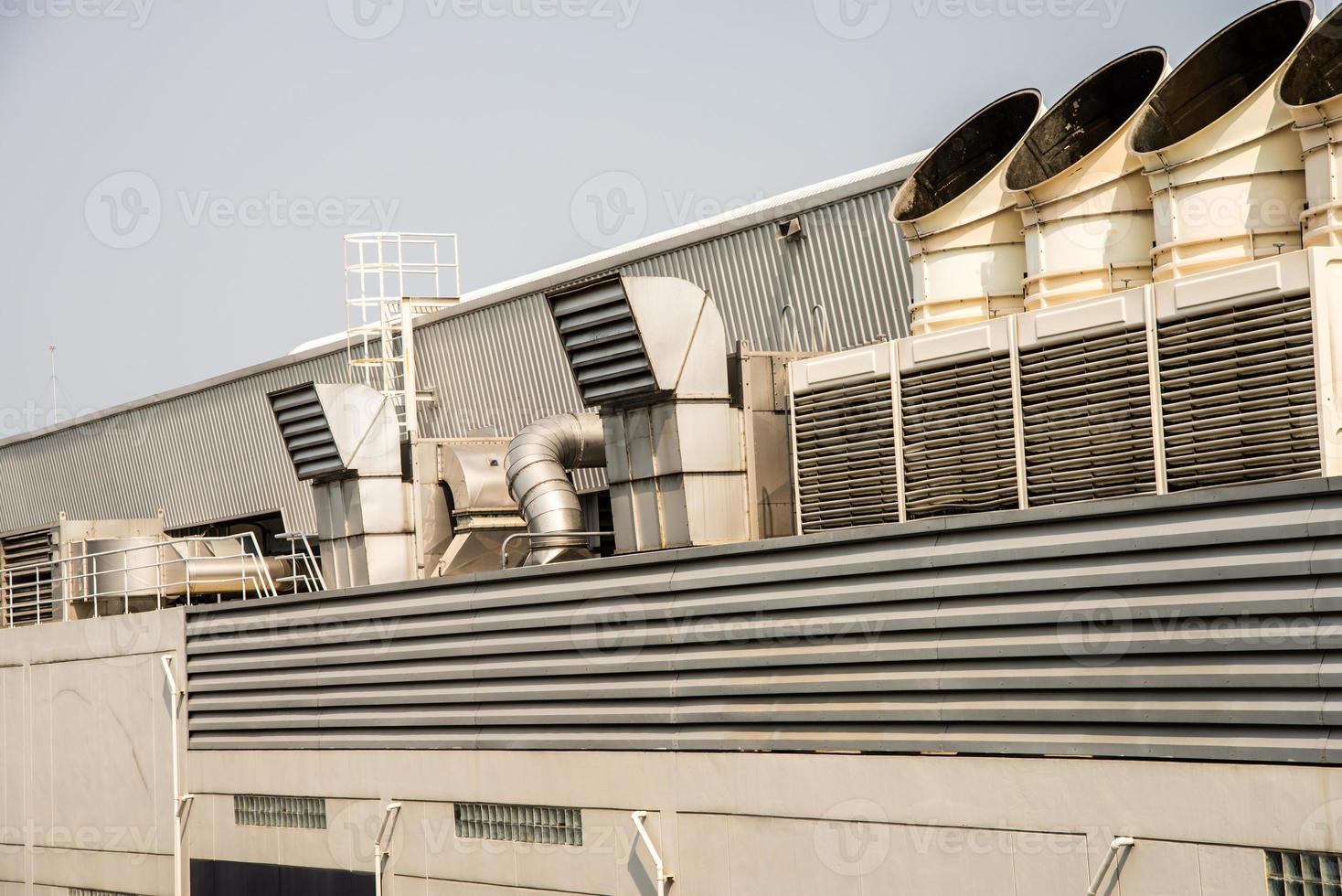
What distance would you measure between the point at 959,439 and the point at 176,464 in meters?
25.4

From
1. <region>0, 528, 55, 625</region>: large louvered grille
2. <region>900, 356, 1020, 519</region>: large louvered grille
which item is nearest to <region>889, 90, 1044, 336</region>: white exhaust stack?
<region>900, 356, 1020, 519</region>: large louvered grille

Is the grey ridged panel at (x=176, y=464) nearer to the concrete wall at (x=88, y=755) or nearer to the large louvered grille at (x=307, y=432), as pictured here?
the concrete wall at (x=88, y=755)

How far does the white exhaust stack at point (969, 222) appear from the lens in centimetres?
1516

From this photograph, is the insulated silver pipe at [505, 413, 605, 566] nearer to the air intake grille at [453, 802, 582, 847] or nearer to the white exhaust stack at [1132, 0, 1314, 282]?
the air intake grille at [453, 802, 582, 847]

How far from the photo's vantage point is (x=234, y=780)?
19938 mm

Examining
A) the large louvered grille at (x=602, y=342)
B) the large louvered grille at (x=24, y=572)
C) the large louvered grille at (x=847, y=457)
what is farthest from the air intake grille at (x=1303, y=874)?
the large louvered grille at (x=24, y=572)

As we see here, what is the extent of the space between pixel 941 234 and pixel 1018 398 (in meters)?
2.92

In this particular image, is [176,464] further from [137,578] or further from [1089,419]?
[1089,419]

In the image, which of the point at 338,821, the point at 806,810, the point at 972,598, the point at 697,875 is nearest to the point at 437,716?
the point at 338,821

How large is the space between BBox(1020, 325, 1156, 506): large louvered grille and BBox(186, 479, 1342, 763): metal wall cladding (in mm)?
1136

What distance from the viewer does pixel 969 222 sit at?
50.0 feet

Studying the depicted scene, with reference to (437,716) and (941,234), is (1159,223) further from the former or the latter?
(437,716)

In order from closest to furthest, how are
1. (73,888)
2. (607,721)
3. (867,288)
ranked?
(607,721) → (867,288) → (73,888)

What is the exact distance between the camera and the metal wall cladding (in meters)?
10.2
